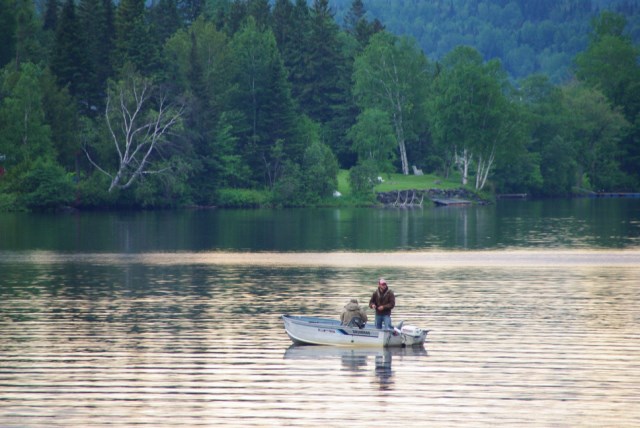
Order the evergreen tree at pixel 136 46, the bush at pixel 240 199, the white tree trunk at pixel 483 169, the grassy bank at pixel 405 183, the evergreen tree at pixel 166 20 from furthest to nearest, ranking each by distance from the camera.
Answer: the evergreen tree at pixel 166 20 → the white tree trunk at pixel 483 169 → the grassy bank at pixel 405 183 → the bush at pixel 240 199 → the evergreen tree at pixel 136 46

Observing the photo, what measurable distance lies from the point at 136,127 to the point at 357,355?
101 metres

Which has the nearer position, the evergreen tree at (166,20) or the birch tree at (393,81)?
the birch tree at (393,81)

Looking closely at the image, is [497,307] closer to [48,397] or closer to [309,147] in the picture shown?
[48,397]

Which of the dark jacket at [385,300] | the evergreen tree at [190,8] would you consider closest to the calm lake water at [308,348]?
the dark jacket at [385,300]

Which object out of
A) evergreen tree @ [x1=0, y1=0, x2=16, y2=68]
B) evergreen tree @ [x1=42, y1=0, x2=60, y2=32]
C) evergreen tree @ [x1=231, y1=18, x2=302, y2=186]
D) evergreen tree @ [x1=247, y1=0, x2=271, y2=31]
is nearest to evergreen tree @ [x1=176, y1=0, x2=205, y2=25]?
evergreen tree @ [x1=247, y1=0, x2=271, y2=31]

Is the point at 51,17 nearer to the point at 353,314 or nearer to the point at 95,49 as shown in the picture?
the point at 95,49

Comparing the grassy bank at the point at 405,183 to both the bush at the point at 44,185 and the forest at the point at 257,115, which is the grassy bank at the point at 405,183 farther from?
the bush at the point at 44,185

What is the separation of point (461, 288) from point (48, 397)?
1252 inches

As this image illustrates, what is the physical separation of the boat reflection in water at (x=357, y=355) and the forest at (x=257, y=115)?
309 feet

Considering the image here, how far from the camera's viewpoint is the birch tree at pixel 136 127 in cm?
13388

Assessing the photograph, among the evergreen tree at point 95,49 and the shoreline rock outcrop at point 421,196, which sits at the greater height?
the evergreen tree at point 95,49

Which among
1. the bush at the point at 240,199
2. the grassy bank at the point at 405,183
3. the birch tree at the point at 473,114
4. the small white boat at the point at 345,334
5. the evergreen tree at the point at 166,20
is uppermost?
the evergreen tree at the point at 166,20

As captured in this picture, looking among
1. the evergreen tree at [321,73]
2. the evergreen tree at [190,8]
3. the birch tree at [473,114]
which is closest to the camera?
the birch tree at [473,114]

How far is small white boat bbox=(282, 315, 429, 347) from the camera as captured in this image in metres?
41.2
